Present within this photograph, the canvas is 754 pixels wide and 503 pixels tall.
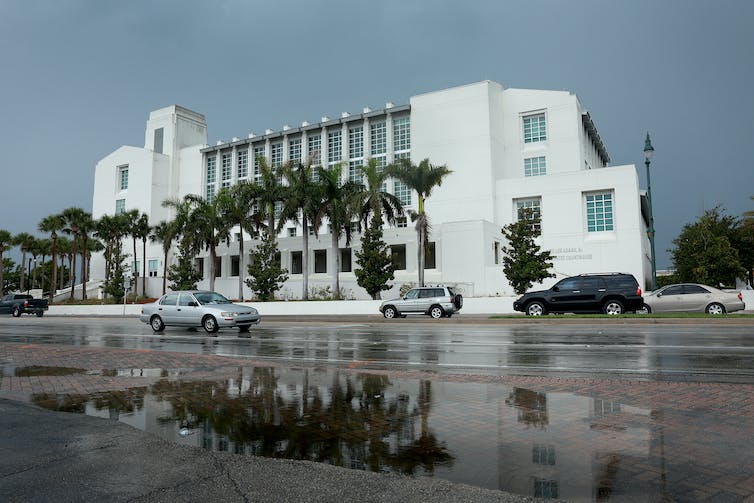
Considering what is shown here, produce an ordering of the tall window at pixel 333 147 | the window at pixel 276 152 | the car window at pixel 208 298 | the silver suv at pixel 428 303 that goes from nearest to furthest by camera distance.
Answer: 1. the car window at pixel 208 298
2. the silver suv at pixel 428 303
3. the tall window at pixel 333 147
4. the window at pixel 276 152

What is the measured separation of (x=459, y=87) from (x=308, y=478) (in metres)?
52.1

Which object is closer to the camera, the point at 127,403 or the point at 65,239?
the point at 127,403

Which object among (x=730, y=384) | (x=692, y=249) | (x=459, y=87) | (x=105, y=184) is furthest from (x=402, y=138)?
(x=730, y=384)

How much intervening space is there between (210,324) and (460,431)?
15686 millimetres

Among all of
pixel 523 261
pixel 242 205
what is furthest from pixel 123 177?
pixel 523 261

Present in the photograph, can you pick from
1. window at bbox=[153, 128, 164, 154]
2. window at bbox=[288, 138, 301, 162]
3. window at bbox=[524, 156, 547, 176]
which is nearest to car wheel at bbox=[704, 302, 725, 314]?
window at bbox=[524, 156, 547, 176]

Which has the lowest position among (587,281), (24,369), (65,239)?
(24,369)

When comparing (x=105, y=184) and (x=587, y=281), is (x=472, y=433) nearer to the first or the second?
(x=587, y=281)

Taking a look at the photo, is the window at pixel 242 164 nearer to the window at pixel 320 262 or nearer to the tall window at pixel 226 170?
the tall window at pixel 226 170

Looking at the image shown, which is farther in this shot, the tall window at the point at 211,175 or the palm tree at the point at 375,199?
the tall window at the point at 211,175

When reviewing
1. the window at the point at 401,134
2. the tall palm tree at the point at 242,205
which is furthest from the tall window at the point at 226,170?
the tall palm tree at the point at 242,205

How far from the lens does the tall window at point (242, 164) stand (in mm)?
68000

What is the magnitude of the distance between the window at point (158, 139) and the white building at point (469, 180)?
3.32 metres

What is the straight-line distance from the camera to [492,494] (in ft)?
11.5
